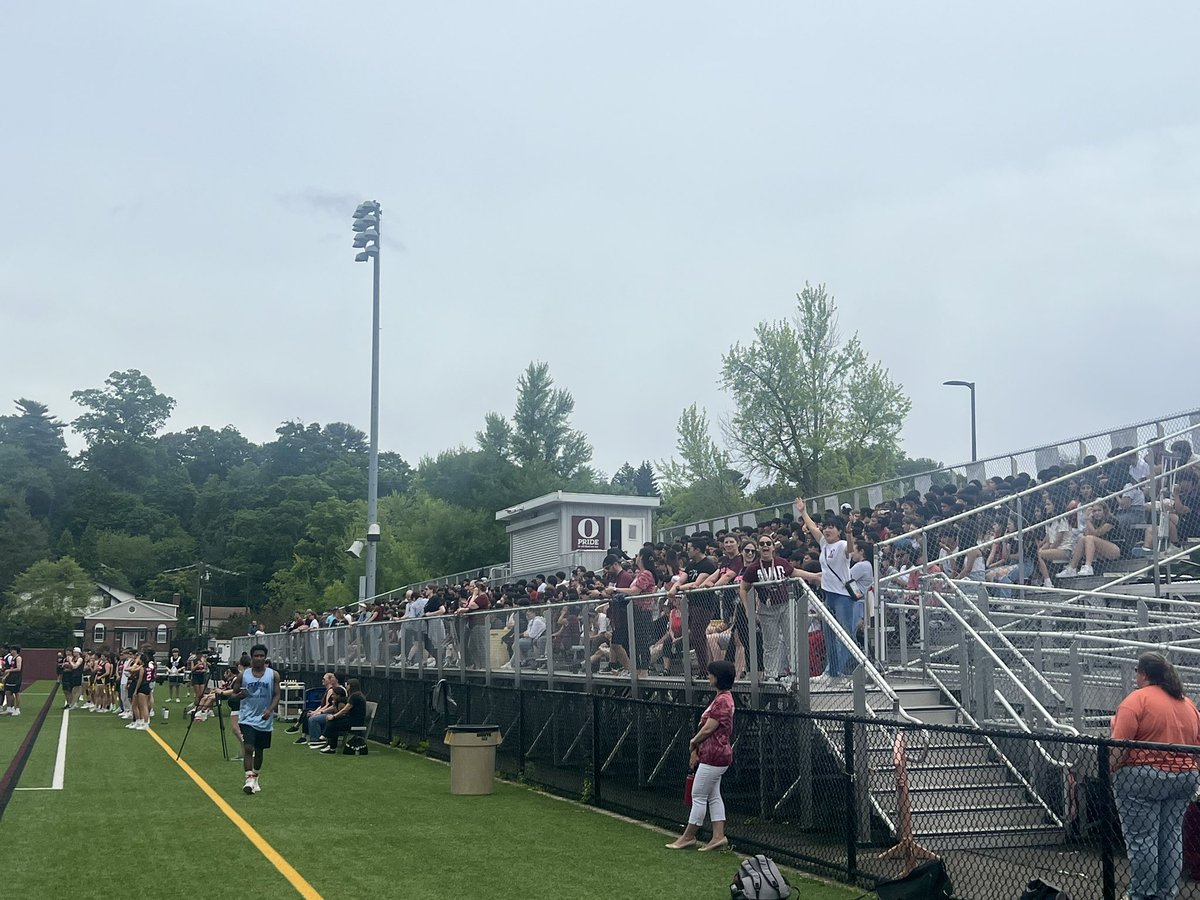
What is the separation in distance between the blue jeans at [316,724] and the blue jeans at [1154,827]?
20388mm

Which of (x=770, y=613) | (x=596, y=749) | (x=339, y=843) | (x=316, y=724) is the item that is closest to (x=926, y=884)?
(x=770, y=613)

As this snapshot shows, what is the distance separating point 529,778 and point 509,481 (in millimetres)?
70146

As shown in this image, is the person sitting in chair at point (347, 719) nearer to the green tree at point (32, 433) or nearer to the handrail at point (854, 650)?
the handrail at point (854, 650)

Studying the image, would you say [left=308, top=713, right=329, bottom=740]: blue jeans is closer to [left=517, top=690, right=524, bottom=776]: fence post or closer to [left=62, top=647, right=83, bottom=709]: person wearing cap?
[left=517, top=690, right=524, bottom=776]: fence post

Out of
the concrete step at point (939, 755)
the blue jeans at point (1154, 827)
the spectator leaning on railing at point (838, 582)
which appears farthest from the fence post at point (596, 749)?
the blue jeans at point (1154, 827)

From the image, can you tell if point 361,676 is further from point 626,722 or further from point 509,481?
point 509,481

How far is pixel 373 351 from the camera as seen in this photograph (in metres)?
37.5

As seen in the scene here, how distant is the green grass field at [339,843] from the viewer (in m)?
10.4

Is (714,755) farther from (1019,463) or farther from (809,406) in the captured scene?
(809,406)

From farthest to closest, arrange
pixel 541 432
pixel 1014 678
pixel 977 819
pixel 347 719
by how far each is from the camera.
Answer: pixel 541 432
pixel 347 719
pixel 1014 678
pixel 977 819

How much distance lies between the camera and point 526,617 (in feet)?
66.1

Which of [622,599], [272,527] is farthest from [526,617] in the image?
[272,527]

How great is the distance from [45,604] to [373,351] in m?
90.9

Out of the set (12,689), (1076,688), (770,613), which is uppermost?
(770,613)
